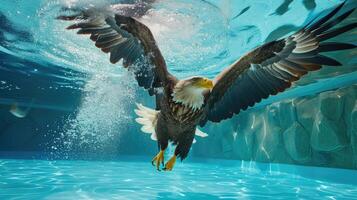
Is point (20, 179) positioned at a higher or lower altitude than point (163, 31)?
lower

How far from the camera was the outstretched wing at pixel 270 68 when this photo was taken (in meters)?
3.49

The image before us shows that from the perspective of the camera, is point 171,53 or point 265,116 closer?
point 171,53

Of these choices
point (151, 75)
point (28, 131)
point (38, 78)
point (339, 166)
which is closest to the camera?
point (151, 75)

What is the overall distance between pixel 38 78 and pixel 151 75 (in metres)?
18.4

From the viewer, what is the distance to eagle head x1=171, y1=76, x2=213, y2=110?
348cm

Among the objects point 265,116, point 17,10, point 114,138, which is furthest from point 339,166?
point 114,138

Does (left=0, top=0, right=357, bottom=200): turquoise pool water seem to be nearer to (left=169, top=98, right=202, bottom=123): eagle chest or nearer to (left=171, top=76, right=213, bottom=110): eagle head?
(left=169, top=98, right=202, bottom=123): eagle chest

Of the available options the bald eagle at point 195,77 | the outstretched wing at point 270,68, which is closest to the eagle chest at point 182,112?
the bald eagle at point 195,77

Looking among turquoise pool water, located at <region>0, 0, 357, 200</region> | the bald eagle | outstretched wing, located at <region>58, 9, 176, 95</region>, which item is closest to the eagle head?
the bald eagle

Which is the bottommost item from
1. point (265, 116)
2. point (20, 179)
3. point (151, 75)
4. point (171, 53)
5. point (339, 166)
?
point (20, 179)

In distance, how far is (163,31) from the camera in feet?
33.4

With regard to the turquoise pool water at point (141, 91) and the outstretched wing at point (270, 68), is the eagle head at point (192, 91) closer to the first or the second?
the outstretched wing at point (270, 68)

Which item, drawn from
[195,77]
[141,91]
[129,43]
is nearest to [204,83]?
[195,77]

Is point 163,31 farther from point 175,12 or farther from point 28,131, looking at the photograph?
point 28,131
